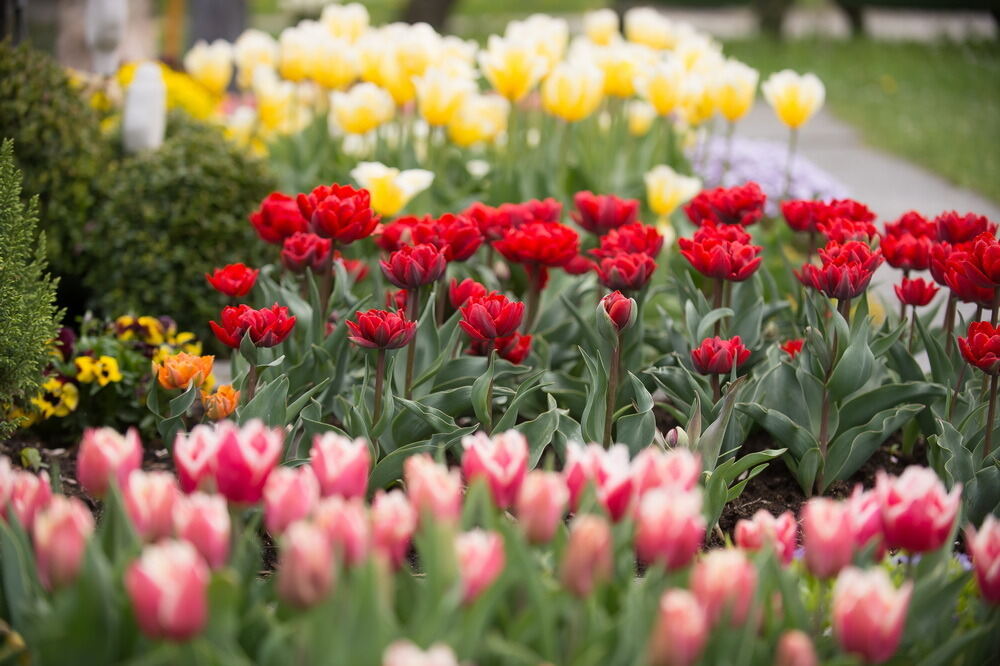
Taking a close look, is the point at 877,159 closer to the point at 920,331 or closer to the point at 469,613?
the point at 920,331

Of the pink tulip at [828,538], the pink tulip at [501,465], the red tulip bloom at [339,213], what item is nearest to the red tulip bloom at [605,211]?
the red tulip bloom at [339,213]

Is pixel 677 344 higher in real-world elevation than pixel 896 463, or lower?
higher

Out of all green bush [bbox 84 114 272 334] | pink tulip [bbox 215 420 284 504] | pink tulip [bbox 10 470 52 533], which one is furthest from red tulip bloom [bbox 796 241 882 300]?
green bush [bbox 84 114 272 334]

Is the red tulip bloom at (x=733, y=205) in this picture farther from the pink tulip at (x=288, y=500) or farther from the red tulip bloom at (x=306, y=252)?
the pink tulip at (x=288, y=500)

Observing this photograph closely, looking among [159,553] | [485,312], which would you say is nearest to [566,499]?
[159,553]

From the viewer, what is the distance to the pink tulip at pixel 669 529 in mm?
1639

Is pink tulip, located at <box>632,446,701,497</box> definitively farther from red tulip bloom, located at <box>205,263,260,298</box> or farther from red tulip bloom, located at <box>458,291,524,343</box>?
red tulip bloom, located at <box>205,263,260,298</box>

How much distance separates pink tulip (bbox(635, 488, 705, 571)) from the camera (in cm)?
164

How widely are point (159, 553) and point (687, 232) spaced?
385 centimetres

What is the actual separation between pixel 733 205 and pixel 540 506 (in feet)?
6.31

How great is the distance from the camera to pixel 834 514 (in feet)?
5.74

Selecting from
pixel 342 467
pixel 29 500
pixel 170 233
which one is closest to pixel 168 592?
pixel 342 467

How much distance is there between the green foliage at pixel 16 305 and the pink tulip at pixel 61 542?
1.39 metres

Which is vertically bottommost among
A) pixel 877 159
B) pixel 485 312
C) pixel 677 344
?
pixel 877 159
